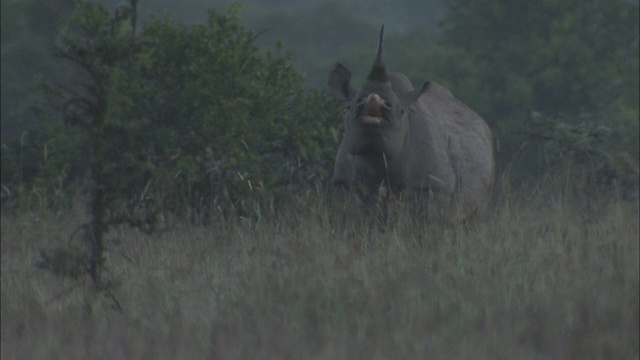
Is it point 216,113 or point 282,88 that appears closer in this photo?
point 216,113

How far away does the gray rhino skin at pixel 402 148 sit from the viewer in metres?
9.16

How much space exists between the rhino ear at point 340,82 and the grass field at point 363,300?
83.1 inches

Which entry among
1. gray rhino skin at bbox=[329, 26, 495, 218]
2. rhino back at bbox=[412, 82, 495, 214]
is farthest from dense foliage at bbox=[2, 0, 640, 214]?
gray rhino skin at bbox=[329, 26, 495, 218]

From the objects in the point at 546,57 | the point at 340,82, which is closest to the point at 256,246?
the point at 340,82

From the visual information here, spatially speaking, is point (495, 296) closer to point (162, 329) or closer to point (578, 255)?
point (578, 255)

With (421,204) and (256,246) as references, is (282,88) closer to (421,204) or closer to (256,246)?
(421,204)

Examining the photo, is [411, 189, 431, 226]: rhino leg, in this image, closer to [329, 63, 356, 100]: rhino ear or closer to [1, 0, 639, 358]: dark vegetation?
[1, 0, 639, 358]: dark vegetation

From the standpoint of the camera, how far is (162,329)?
18.9 ft

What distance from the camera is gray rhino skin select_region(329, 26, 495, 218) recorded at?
916 centimetres

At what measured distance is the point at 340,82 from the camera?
32.7 feet

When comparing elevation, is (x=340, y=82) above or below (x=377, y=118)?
above

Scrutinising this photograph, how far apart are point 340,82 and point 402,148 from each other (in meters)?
0.88

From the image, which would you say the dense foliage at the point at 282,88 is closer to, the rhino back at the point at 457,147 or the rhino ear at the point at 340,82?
the rhino back at the point at 457,147

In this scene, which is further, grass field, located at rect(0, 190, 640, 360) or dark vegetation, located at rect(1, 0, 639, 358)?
dark vegetation, located at rect(1, 0, 639, 358)
